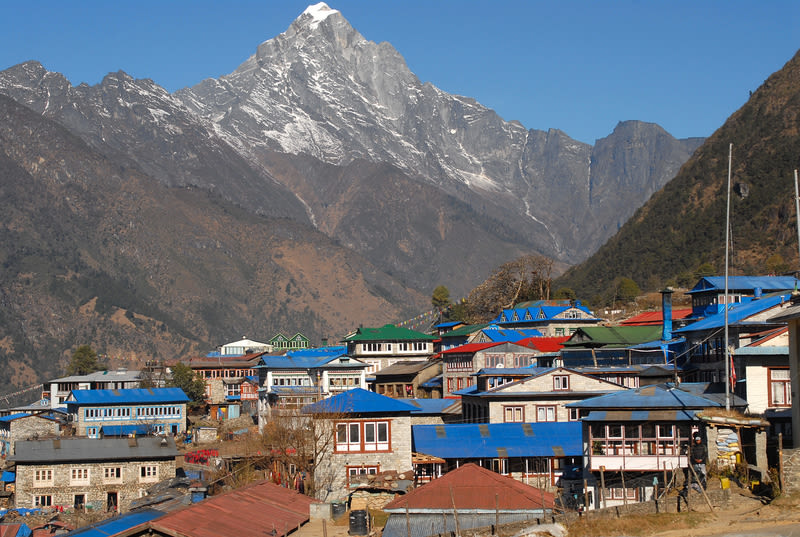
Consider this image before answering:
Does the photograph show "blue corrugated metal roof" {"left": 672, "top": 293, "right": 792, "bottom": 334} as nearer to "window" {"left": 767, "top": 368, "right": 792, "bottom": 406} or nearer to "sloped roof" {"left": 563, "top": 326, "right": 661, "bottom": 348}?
"window" {"left": 767, "top": 368, "right": 792, "bottom": 406}

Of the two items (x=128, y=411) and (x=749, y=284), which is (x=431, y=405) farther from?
(x=128, y=411)

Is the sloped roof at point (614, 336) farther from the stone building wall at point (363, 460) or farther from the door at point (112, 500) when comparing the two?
the door at point (112, 500)

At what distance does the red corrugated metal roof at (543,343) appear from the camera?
101312 millimetres

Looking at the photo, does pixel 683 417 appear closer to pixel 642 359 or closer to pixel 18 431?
pixel 642 359

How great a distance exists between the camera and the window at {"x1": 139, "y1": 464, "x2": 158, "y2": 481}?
270 feet

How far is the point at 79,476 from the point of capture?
264 ft

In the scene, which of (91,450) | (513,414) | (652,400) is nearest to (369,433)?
(513,414)

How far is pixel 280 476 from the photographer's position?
6888 cm

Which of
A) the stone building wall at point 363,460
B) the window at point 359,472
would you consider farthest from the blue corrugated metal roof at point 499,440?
the window at point 359,472

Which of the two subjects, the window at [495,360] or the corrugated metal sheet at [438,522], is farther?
the window at [495,360]

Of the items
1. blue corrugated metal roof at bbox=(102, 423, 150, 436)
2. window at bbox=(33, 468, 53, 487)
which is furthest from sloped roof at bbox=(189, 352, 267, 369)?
window at bbox=(33, 468, 53, 487)

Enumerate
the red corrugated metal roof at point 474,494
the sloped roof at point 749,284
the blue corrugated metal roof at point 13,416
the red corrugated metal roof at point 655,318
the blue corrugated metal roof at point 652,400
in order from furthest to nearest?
1. the blue corrugated metal roof at point 13,416
2. the red corrugated metal roof at point 655,318
3. the sloped roof at point 749,284
4. the blue corrugated metal roof at point 652,400
5. the red corrugated metal roof at point 474,494

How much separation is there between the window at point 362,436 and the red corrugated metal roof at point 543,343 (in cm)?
3663

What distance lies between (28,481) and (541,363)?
→ 40391 mm
